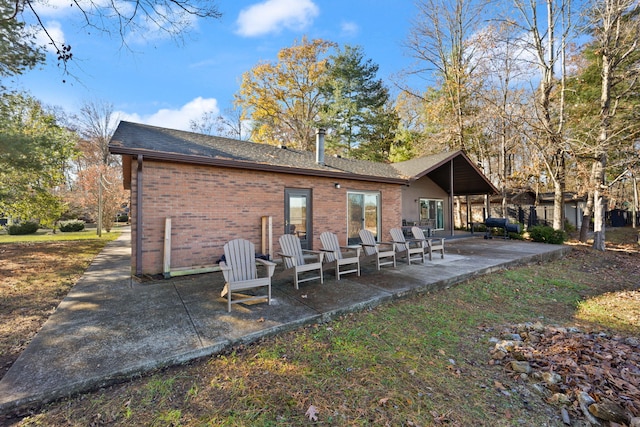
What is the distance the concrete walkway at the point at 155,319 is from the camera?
2.44 meters

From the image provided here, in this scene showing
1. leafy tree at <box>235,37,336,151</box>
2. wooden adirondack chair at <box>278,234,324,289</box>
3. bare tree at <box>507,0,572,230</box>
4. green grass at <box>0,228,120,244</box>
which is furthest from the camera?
leafy tree at <box>235,37,336,151</box>

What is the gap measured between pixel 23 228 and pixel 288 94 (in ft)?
63.5

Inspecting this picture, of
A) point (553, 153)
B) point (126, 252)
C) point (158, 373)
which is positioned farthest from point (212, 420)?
point (553, 153)

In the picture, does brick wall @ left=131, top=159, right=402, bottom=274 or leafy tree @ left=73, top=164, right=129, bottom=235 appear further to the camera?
leafy tree @ left=73, top=164, right=129, bottom=235

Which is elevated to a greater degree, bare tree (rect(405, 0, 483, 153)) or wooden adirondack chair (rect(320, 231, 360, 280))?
bare tree (rect(405, 0, 483, 153))

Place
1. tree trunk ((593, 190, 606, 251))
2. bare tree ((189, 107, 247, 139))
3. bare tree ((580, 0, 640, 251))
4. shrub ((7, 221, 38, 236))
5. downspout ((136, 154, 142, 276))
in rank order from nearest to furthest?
1. downspout ((136, 154, 142, 276))
2. bare tree ((580, 0, 640, 251))
3. tree trunk ((593, 190, 606, 251))
4. shrub ((7, 221, 38, 236))
5. bare tree ((189, 107, 247, 139))

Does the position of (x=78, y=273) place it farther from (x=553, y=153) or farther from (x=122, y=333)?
(x=553, y=153)

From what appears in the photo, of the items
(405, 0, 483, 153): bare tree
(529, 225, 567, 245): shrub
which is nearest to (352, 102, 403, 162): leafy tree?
(405, 0, 483, 153): bare tree

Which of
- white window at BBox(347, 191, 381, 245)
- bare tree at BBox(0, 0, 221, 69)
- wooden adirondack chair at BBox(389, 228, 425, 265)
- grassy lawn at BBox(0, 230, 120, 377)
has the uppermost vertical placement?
bare tree at BBox(0, 0, 221, 69)

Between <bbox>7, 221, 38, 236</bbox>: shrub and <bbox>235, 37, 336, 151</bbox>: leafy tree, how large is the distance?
15.4 metres

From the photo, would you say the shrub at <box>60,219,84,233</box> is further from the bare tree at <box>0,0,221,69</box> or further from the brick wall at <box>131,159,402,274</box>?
the bare tree at <box>0,0,221,69</box>

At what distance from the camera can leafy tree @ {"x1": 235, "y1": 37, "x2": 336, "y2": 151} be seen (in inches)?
793

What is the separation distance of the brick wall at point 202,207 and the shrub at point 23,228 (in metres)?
18.4

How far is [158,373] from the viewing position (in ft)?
8.59
